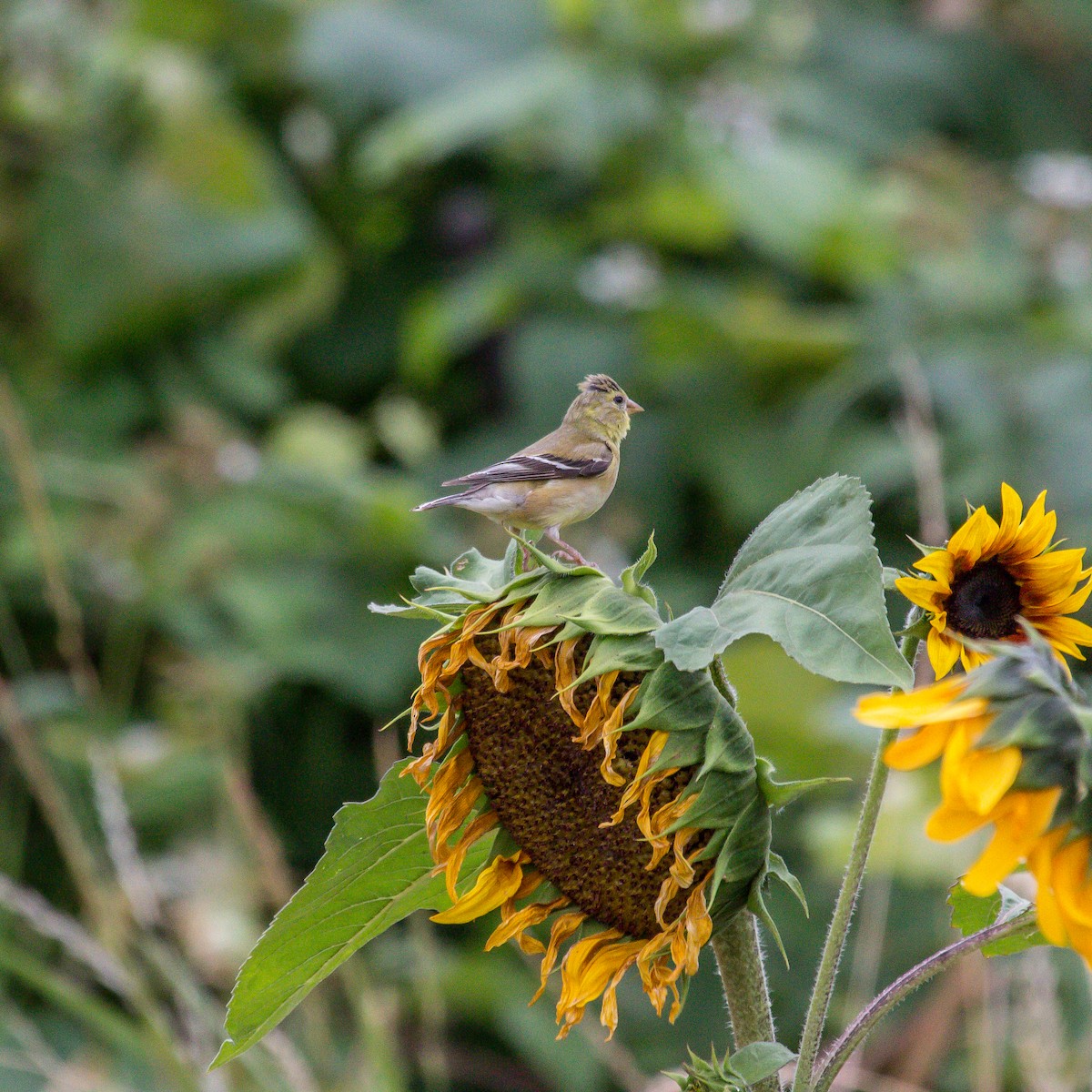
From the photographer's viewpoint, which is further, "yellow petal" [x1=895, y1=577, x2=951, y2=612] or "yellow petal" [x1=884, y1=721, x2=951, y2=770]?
"yellow petal" [x1=895, y1=577, x2=951, y2=612]

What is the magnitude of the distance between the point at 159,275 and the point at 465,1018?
5.04 ft

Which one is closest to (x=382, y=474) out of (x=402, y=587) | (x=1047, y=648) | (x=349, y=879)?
(x=402, y=587)

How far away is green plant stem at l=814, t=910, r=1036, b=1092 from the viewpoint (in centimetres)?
50

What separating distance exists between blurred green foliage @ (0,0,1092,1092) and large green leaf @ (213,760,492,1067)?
0.84m

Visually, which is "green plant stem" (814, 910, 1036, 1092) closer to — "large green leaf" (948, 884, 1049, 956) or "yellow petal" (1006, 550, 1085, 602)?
"large green leaf" (948, 884, 1049, 956)

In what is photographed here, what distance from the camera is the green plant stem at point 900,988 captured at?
505mm

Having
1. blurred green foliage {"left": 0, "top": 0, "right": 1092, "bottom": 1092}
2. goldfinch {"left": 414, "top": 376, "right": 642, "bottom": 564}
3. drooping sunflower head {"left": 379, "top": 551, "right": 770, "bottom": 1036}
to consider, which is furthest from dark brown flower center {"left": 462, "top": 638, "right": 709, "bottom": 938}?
blurred green foliage {"left": 0, "top": 0, "right": 1092, "bottom": 1092}

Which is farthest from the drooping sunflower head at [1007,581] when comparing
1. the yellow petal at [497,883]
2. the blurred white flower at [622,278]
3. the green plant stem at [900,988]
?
the blurred white flower at [622,278]

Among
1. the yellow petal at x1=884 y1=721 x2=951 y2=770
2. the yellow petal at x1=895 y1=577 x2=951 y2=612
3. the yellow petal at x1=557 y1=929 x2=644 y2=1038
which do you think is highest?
the yellow petal at x1=884 y1=721 x2=951 y2=770

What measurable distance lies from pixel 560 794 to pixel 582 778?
14 millimetres

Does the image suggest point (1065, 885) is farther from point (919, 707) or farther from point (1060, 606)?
point (1060, 606)

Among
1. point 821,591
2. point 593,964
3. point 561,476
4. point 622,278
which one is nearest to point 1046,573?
point 821,591

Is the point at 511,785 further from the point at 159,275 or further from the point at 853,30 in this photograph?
the point at 853,30

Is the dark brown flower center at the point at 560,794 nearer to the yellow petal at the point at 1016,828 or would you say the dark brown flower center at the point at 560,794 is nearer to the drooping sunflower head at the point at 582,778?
the drooping sunflower head at the point at 582,778
